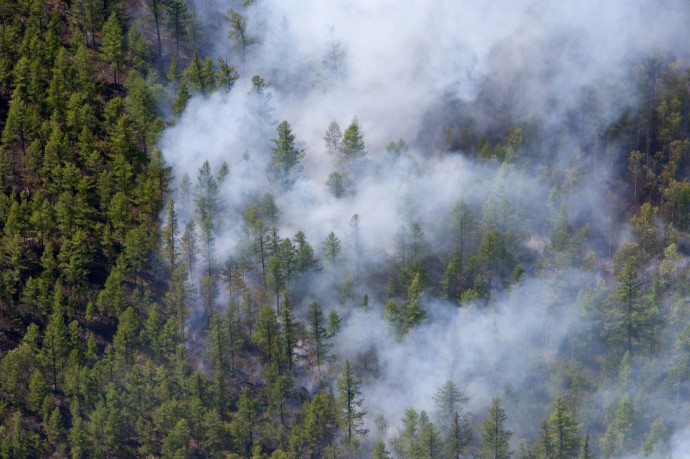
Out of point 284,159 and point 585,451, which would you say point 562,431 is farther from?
point 284,159

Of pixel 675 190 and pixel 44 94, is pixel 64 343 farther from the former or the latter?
pixel 675 190

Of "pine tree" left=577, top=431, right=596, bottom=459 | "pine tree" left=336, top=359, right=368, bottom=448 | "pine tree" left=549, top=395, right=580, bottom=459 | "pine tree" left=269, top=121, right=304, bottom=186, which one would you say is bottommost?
"pine tree" left=577, top=431, right=596, bottom=459

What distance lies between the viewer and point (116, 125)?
193625 millimetres

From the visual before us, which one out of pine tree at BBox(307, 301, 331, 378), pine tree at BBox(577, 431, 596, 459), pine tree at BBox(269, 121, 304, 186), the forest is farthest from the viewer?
pine tree at BBox(269, 121, 304, 186)

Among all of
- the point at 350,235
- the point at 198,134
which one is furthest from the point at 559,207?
the point at 198,134

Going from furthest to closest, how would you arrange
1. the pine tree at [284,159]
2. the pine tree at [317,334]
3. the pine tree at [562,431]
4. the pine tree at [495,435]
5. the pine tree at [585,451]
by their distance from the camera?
1. the pine tree at [284,159]
2. the pine tree at [317,334]
3. the pine tree at [495,435]
4. the pine tree at [562,431]
5. the pine tree at [585,451]

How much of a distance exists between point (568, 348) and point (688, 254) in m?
25.5

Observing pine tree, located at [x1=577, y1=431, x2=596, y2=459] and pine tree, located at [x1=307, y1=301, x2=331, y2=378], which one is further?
pine tree, located at [x1=307, y1=301, x2=331, y2=378]

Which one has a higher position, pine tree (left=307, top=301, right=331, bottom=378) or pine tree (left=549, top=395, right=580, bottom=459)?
pine tree (left=307, top=301, right=331, bottom=378)

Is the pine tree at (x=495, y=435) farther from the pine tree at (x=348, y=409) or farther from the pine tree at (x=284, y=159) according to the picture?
the pine tree at (x=284, y=159)

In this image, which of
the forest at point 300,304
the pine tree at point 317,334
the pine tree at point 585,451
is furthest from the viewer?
the pine tree at point 317,334

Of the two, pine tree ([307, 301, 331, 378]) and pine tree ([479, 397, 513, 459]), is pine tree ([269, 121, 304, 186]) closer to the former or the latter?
pine tree ([307, 301, 331, 378])

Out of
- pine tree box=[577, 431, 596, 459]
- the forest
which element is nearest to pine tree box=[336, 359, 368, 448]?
the forest

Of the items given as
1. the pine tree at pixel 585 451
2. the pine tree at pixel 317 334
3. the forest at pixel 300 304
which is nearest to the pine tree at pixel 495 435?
the forest at pixel 300 304
